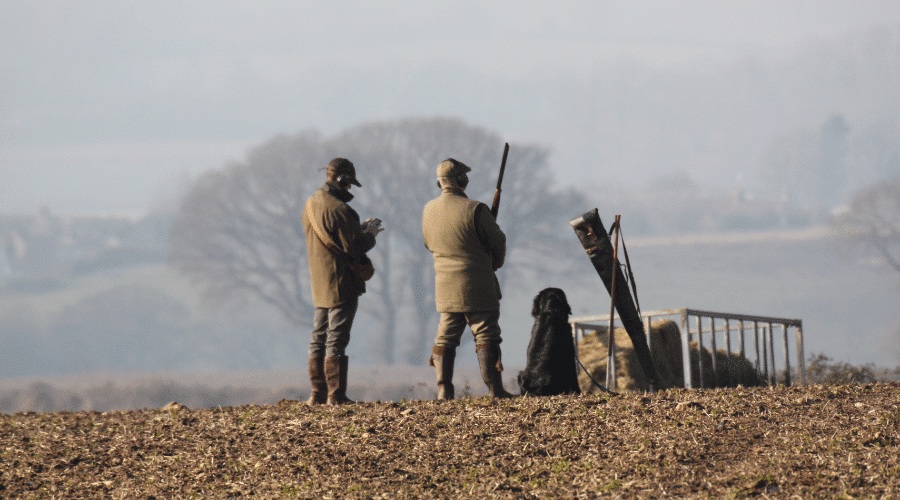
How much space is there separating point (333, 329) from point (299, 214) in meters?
21.3

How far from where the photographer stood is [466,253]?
760 centimetres

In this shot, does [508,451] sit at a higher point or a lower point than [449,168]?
lower

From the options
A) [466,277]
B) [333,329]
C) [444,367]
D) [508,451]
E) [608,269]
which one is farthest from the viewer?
[608,269]

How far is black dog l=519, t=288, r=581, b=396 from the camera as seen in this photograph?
7.85 m

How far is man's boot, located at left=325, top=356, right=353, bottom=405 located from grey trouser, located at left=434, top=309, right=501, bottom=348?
87cm

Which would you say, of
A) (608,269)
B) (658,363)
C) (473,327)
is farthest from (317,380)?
(658,363)

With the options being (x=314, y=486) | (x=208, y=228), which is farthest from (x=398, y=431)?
(x=208, y=228)

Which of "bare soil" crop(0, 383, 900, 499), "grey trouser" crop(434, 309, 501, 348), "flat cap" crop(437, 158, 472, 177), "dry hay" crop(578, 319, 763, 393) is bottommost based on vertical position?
"bare soil" crop(0, 383, 900, 499)

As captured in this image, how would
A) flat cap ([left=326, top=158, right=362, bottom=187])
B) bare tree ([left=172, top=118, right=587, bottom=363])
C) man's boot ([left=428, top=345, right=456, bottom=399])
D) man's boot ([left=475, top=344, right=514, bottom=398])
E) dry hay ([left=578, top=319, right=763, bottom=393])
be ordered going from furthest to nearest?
bare tree ([left=172, top=118, right=587, bottom=363]) → dry hay ([left=578, top=319, right=763, bottom=393]) → flat cap ([left=326, top=158, right=362, bottom=187]) → man's boot ([left=428, top=345, right=456, bottom=399]) → man's boot ([left=475, top=344, right=514, bottom=398])

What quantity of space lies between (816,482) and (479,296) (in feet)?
10.5

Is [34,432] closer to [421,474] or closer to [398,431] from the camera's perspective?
[398,431]

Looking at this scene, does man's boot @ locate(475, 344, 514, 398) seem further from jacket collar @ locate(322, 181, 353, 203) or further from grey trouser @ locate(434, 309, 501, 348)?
jacket collar @ locate(322, 181, 353, 203)

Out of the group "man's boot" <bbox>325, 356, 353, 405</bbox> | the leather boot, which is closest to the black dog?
"man's boot" <bbox>325, 356, 353, 405</bbox>

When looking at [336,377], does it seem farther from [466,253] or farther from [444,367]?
[466,253]
